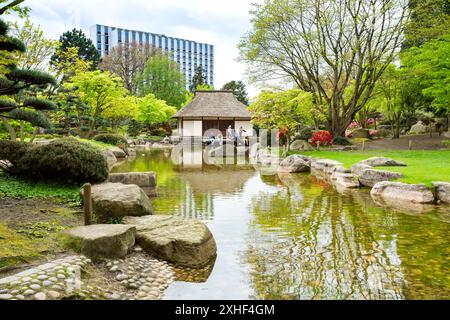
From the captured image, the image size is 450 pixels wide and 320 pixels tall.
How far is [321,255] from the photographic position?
625cm

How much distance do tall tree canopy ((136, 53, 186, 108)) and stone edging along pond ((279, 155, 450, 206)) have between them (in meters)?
40.0

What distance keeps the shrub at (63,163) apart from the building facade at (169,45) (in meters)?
86.3

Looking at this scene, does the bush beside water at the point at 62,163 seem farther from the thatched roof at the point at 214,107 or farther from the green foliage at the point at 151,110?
the green foliage at the point at 151,110

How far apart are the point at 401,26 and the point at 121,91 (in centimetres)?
2326

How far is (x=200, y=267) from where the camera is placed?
5.85m

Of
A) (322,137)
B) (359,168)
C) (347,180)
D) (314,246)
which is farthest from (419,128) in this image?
(314,246)

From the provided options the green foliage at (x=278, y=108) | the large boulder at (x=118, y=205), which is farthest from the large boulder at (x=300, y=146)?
the large boulder at (x=118, y=205)

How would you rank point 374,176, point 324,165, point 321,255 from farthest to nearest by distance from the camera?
point 324,165, point 374,176, point 321,255

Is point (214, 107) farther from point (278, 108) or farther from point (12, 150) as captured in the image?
point (12, 150)

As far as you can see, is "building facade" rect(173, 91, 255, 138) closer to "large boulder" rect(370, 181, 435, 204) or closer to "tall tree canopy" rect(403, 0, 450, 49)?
"tall tree canopy" rect(403, 0, 450, 49)

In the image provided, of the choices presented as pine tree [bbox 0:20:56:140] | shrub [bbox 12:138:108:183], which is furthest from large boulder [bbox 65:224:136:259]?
pine tree [bbox 0:20:56:140]

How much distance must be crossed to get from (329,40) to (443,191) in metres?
18.5
